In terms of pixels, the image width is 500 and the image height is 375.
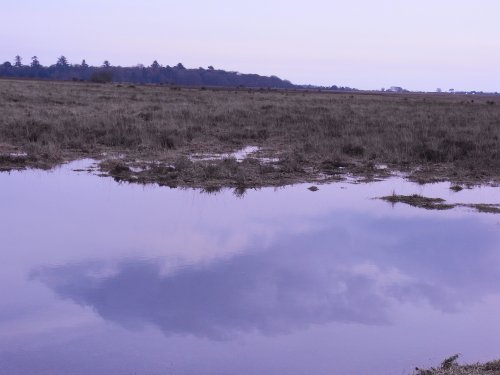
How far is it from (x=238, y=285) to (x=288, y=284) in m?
0.70

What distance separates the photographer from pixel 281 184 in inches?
612

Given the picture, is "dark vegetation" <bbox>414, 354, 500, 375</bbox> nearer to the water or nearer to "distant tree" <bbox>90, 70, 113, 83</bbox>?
the water

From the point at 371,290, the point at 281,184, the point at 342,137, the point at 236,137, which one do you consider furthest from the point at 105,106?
the point at 371,290

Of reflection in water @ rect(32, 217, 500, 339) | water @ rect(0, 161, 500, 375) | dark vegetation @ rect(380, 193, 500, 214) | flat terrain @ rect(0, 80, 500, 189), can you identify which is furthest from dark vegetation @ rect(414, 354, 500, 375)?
flat terrain @ rect(0, 80, 500, 189)

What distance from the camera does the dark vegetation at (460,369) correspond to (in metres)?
5.39

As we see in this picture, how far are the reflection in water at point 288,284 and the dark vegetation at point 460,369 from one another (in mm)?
1344

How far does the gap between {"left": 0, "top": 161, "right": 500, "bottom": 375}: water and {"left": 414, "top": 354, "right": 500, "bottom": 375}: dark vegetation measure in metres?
0.19

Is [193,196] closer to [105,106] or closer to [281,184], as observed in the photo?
[281,184]

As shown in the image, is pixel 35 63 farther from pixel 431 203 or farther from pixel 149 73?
pixel 431 203

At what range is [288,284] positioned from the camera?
8.38 m

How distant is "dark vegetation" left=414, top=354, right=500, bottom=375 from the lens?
5.39 meters

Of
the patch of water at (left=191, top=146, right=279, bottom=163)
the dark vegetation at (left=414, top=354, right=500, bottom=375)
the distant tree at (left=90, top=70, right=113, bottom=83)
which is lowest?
the dark vegetation at (left=414, top=354, right=500, bottom=375)

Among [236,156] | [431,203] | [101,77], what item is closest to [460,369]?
[431,203]

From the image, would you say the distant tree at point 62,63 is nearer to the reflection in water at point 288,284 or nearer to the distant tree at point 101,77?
the distant tree at point 101,77
